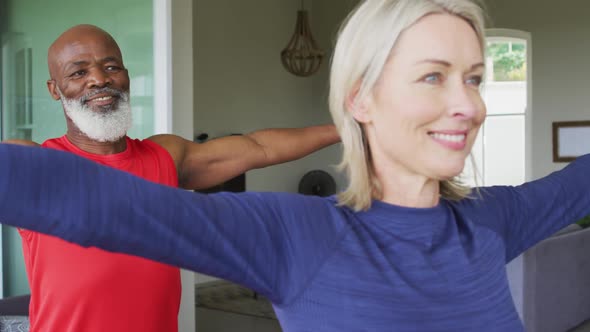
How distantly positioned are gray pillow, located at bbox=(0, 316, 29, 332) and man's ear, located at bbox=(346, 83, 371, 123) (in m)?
1.75

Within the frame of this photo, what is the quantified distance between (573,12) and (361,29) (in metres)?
7.41

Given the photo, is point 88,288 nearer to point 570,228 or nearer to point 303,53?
point 570,228

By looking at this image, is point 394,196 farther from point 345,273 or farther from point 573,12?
point 573,12

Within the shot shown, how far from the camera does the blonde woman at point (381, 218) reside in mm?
740

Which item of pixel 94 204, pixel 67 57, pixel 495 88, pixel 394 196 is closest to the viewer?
pixel 94 204

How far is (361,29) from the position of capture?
868 mm

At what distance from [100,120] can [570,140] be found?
6699 millimetres

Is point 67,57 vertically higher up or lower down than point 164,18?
lower down

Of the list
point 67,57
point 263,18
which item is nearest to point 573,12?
point 263,18

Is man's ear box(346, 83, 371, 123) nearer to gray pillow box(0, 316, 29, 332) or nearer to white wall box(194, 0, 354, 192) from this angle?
gray pillow box(0, 316, 29, 332)

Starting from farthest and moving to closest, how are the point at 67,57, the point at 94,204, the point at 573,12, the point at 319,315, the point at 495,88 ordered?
the point at 495,88
the point at 573,12
the point at 67,57
the point at 319,315
the point at 94,204

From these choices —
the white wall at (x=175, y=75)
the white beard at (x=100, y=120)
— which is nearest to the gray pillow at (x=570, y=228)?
the white wall at (x=175, y=75)

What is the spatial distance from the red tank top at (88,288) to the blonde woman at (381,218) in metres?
0.75

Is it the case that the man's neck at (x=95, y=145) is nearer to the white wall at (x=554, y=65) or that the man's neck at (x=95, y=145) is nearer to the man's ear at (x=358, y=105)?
the man's ear at (x=358, y=105)
